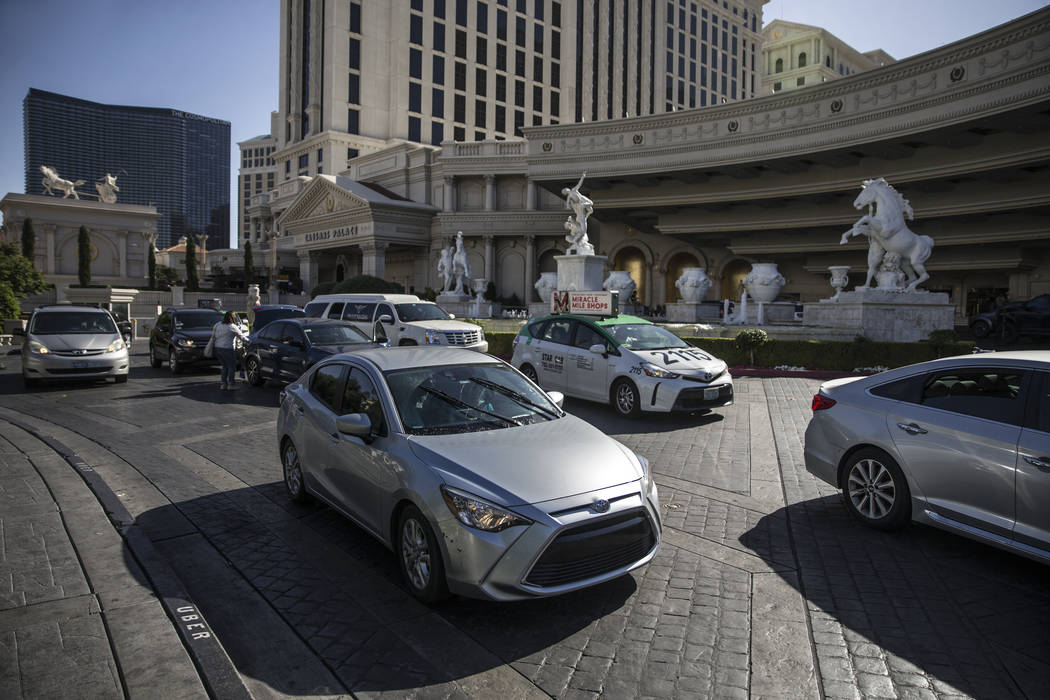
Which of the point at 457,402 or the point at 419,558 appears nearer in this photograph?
the point at 419,558

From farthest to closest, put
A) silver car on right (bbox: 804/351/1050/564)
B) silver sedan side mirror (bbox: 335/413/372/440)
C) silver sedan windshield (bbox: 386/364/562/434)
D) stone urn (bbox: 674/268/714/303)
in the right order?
stone urn (bbox: 674/268/714/303) < silver sedan windshield (bbox: 386/364/562/434) < silver sedan side mirror (bbox: 335/413/372/440) < silver car on right (bbox: 804/351/1050/564)

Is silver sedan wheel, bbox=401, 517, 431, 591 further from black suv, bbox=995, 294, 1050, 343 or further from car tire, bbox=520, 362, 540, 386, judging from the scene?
black suv, bbox=995, 294, 1050, 343

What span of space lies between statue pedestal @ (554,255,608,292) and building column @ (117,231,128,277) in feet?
180

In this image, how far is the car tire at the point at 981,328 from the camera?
2047 centimetres

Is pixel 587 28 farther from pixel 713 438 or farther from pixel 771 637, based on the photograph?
pixel 771 637

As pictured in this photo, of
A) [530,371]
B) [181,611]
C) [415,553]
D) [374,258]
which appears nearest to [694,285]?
[530,371]

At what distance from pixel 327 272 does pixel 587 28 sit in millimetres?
37789

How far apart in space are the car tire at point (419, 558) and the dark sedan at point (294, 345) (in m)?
8.83

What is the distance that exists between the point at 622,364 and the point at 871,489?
209 inches

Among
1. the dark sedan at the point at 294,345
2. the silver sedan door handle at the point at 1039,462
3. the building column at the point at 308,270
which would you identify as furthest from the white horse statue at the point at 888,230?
the building column at the point at 308,270

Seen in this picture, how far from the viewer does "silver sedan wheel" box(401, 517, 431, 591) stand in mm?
4035

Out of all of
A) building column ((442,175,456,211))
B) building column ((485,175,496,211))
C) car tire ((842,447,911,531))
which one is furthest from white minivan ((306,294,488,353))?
building column ((442,175,456,211))

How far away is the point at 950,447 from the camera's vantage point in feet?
15.6

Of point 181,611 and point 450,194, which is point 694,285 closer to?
point 181,611
